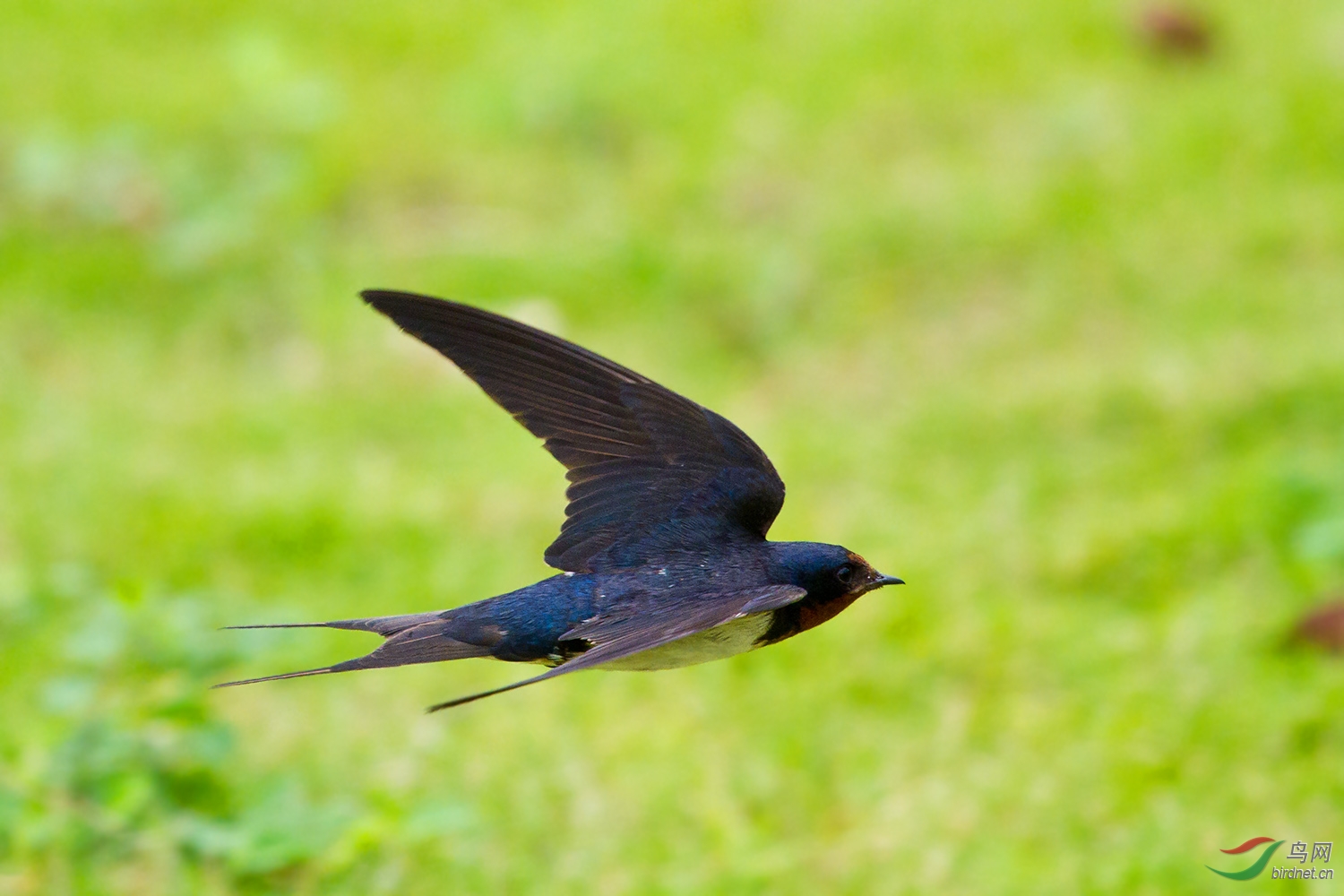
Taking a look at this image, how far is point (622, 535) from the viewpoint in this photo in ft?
7.24

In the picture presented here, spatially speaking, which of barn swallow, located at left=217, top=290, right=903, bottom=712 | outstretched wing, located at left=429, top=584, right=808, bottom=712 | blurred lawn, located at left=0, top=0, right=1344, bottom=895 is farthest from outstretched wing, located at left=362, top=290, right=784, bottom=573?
blurred lawn, located at left=0, top=0, right=1344, bottom=895

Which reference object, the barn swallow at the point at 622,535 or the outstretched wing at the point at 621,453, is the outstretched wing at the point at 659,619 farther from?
the outstretched wing at the point at 621,453

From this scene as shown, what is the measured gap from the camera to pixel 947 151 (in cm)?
701

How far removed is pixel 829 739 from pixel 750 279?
2.79 m

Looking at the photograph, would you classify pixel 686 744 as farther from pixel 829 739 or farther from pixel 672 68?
pixel 672 68

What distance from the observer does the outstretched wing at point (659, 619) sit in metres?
1.69

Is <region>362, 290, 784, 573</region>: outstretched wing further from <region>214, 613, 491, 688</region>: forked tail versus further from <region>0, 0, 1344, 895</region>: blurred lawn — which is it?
<region>0, 0, 1344, 895</region>: blurred lawn

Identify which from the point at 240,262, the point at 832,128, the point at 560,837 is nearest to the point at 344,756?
the point at 560,837

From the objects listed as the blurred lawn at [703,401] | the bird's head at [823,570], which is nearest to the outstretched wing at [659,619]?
the bird's head at [823,570]

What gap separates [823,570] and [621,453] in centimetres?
35

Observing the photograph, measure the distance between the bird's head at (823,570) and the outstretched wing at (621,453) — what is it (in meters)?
0.09

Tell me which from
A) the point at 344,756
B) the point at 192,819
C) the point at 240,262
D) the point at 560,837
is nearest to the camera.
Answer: the point at 192,819

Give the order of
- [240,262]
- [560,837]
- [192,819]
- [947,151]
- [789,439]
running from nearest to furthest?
[192,819] < [560,837] < [789,439] < [240,262] < [947,151]

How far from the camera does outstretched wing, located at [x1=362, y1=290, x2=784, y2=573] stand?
2170 millimetres
